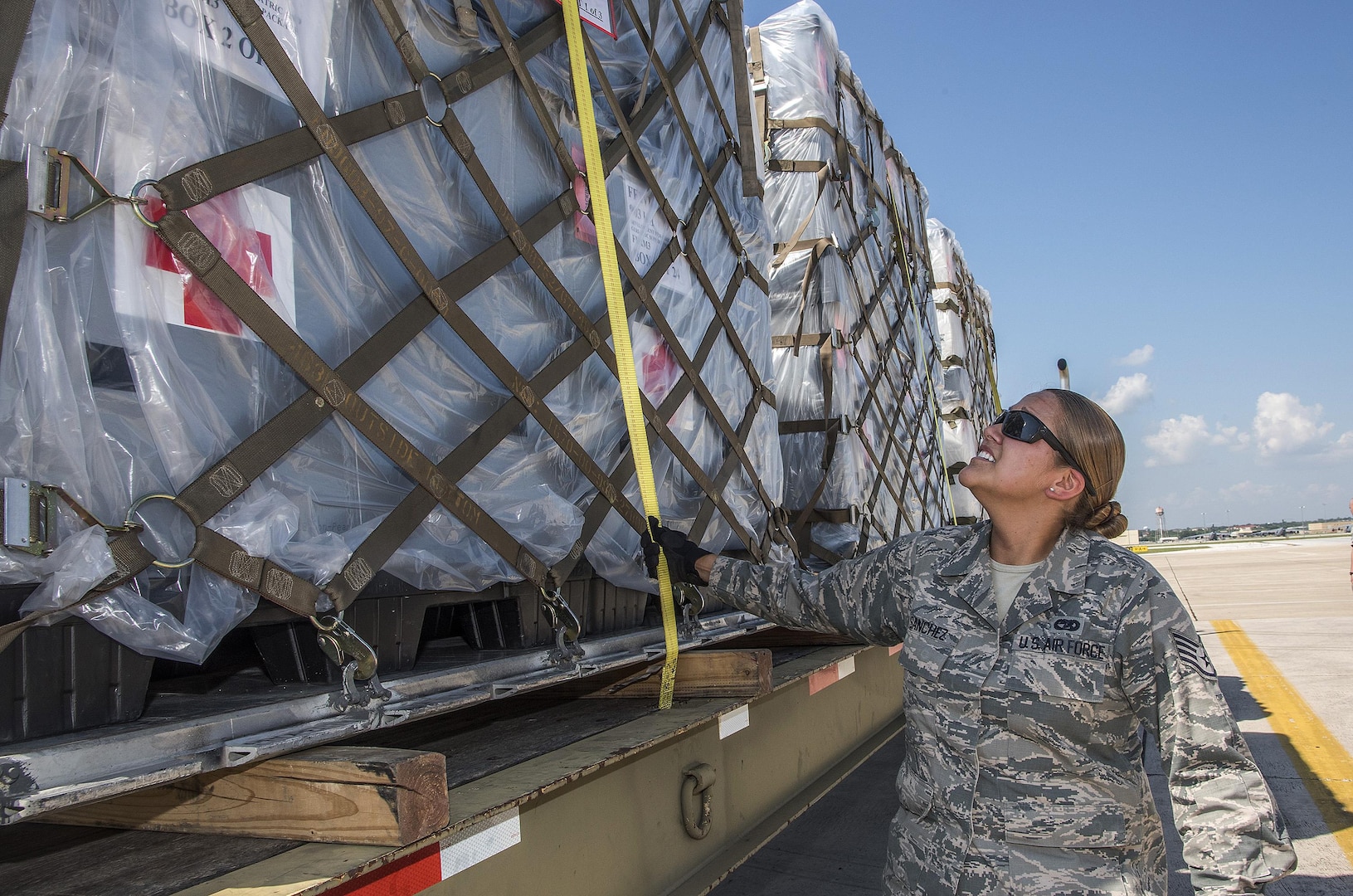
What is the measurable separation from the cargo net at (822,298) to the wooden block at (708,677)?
201cm

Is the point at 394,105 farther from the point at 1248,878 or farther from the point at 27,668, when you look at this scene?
the point at 1248,878

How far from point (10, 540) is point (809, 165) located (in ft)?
14.8

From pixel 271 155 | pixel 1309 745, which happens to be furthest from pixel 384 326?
pixel 1309 745

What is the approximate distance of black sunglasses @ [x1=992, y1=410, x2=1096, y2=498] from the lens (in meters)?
2.04

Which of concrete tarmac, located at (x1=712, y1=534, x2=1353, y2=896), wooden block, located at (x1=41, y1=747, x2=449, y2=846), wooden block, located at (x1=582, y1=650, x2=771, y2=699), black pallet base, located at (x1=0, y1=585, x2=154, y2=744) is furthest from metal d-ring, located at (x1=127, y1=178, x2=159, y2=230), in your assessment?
concrete tarmac, located at (x1=712, y1=534, x2=1353, y2=896)

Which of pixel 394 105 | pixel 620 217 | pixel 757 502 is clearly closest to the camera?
pixel 394 105

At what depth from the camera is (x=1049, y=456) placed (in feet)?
6.75

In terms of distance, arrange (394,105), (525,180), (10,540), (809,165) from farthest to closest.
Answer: (809,165) → (525,180) → (394,105) → (10,540)

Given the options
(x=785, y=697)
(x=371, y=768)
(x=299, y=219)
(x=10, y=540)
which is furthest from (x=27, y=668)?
(x=785, y=697)

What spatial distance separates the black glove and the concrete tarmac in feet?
5.77

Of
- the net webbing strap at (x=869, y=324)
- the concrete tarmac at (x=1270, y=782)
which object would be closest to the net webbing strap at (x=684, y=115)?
the net webbing strap at (x=869, y=324)

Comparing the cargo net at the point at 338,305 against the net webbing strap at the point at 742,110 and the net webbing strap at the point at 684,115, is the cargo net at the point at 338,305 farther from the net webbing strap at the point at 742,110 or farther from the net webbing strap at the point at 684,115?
the net webbing strap at the point at 742,110

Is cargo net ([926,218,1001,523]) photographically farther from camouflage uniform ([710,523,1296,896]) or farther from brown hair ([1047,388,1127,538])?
camouflage uniform ([710,523,1296,896])

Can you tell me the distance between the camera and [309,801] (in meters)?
1.56
